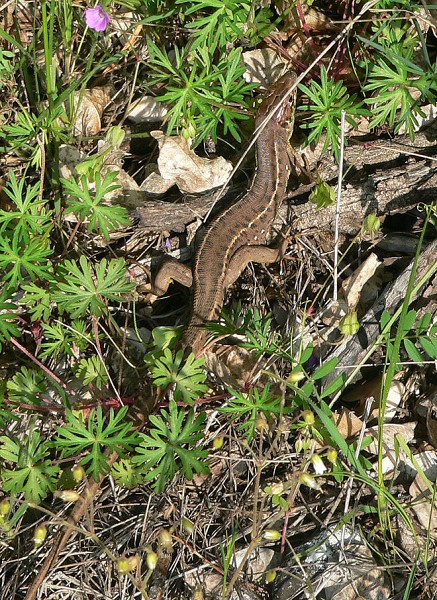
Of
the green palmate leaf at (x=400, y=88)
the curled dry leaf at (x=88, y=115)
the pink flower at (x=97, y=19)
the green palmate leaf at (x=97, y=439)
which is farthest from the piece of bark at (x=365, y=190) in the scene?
the green palmate leaf at (x=97, y=439)

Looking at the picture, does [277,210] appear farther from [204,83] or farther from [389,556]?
[389,556]

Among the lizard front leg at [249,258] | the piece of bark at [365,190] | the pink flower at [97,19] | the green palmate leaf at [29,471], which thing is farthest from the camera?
the lizard front leg at [249,258]

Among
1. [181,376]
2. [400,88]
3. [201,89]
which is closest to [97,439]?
[181,376]

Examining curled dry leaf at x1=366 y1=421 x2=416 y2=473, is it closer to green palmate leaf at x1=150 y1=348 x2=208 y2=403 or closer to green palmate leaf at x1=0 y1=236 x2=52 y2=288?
green palmate leaf at x1=150 y1=348 x2=208 y2=403

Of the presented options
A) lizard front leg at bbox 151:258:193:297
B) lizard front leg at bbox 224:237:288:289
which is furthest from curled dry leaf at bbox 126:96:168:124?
lizard front leg at bbox 224:237:288:289

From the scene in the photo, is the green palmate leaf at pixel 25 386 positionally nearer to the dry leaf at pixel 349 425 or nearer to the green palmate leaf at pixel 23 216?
the green palmate leaf at pixel 23 216

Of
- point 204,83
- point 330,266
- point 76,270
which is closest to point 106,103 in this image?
point 204,83

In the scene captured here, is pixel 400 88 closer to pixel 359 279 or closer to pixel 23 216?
pixel 359 279
